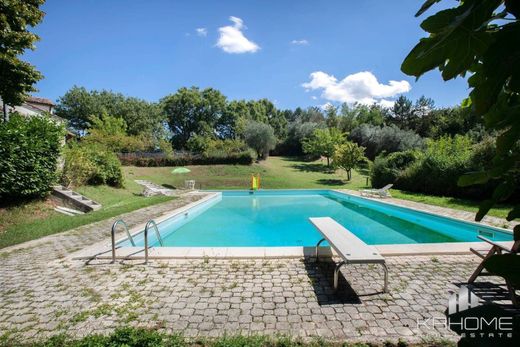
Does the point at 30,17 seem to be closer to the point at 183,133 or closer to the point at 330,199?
the point at 330,199

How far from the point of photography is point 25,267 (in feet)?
18.2

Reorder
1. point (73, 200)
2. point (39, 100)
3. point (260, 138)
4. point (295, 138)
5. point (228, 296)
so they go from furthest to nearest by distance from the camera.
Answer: point (295, 138)
point (260, 138)
point (39, 100)
point (73, 200)
point (228, 296)

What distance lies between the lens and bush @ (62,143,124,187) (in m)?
13.4

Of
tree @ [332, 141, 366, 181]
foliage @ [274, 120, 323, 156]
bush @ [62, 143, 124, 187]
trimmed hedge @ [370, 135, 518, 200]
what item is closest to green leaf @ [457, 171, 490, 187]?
trimmed hedge @ [370, 135, 518, 200]

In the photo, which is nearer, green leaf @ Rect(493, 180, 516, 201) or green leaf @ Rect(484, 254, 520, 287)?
green leaf @ Rect(484, 254, 520, 287)

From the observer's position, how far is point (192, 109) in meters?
50.7

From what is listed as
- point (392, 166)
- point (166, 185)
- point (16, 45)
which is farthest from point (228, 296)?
point (166, 185)

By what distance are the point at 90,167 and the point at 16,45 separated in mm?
6160

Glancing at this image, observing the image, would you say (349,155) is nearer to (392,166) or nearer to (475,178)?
(392,166)

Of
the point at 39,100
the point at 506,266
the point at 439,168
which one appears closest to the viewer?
the point at 506,266

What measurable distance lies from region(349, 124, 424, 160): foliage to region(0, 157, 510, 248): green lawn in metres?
5.70

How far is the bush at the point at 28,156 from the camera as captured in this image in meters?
9.36

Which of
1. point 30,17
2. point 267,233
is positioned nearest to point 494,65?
point 267,233

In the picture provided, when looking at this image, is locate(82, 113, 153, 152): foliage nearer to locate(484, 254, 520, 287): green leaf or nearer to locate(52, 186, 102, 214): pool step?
locate(52, 186, 102, 214): pool step
